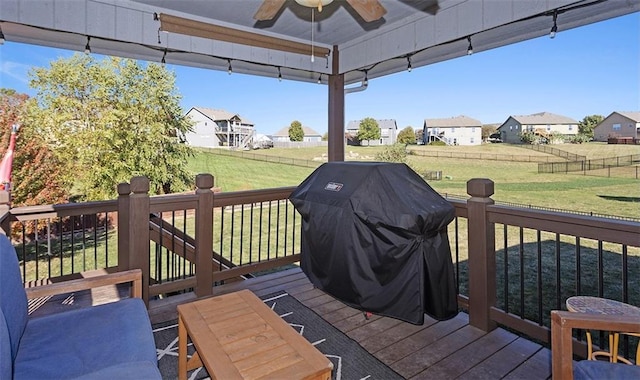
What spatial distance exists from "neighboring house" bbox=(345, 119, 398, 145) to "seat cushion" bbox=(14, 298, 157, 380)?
4044 millimetres

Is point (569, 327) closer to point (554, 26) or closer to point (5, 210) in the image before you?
point (554, 26)

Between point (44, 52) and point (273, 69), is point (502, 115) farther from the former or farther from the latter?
point (44, 52)

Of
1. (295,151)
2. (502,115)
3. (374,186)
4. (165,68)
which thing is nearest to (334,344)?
(374,186)

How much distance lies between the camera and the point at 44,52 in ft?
25.1

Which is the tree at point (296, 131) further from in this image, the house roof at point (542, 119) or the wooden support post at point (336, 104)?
the house roof at point (542, 119)

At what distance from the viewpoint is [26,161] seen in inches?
243

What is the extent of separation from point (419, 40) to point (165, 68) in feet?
25.7

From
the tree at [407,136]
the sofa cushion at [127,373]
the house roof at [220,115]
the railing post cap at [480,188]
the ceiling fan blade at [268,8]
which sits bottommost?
the sofa cushion at [127,373]

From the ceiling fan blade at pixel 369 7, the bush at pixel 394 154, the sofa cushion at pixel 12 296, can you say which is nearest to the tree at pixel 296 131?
the bush at pixel 394 154

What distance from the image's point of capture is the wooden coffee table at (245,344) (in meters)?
1.25

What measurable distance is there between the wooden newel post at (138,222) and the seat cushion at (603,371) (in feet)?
9.03

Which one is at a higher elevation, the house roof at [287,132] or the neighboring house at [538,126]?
the house roof at [287,132]

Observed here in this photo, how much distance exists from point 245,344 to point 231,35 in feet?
11.6

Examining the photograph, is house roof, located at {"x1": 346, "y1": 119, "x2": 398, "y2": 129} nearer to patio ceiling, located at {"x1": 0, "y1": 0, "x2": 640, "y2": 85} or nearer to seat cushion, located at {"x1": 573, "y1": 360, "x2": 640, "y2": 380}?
patio ceiling, located at {"x1": 0, "y1": 0, "x2": 640, "y2": 85}
